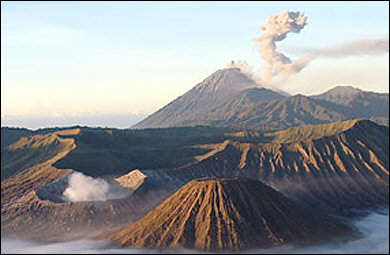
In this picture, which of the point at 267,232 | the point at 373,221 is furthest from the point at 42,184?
the point at 373,221

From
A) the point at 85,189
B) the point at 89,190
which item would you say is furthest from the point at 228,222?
the point at 89,190

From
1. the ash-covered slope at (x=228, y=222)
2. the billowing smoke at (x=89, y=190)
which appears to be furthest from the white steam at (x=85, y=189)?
the ash-covered slope at (x=228, y=222)

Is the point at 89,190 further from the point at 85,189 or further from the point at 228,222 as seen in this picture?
the point at 228,222

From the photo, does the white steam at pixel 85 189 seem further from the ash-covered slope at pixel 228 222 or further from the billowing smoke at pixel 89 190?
the ash-covered slope at pixel 228 222

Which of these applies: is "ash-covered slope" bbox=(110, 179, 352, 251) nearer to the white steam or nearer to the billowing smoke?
the white steam

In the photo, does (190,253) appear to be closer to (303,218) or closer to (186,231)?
(186,231)

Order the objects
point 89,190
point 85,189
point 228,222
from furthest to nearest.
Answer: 1. point 89,190
2. point 85,189
3. point 228,222

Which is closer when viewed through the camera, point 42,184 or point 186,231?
point 186,231
